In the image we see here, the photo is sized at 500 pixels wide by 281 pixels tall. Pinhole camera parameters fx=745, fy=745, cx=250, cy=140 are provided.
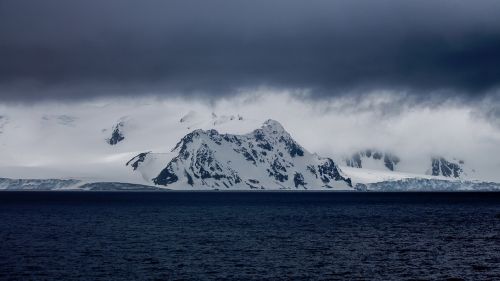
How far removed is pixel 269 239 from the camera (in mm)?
118500

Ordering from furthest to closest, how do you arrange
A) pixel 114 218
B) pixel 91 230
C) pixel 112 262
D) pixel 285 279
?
pixel 114 218 < pixel 91 230 < pixel 112 262 < pixel 285 279

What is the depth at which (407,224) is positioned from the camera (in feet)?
499

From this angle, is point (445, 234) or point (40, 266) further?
point (445, 234)

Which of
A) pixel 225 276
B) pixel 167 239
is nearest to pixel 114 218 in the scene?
pixel 167 239

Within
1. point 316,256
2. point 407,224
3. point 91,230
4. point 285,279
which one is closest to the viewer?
point 285,279

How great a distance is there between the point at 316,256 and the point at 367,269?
12.3 m

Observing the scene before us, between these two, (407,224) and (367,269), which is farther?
(407,224)

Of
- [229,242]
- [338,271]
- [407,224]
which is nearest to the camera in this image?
[338,271]

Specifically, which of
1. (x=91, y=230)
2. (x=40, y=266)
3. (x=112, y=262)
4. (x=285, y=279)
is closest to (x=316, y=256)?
(x=285, y=279)

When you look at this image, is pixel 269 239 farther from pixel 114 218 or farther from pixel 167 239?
pixel 114 218

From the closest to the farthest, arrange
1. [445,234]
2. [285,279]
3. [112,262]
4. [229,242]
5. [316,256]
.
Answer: [285,279], [112,262], [316,256], [229,242], [445,234]

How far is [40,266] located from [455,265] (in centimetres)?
4841

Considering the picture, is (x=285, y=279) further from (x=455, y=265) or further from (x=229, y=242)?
(x=229, y=242)

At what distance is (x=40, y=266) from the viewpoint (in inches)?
3381
